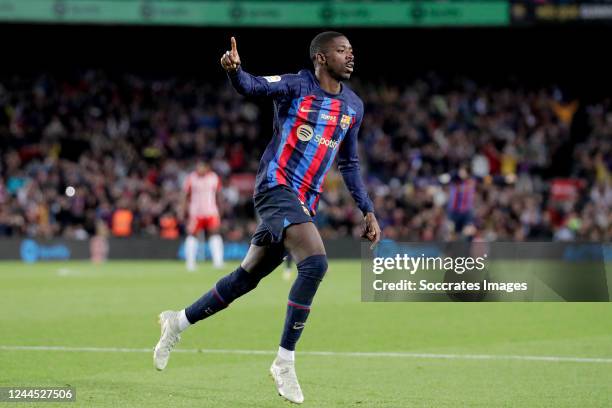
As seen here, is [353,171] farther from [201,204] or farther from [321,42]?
[201,204]

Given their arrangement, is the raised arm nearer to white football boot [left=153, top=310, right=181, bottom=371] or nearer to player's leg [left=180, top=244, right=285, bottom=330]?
player's leg [left=180, top=244, right=285, bottom=330]

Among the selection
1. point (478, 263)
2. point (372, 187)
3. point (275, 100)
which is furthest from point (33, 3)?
point (275, 100)

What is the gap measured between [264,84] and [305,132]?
497 millimetres

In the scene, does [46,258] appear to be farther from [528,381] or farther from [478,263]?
[528,381]

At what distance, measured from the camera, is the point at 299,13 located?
2886 centimetres

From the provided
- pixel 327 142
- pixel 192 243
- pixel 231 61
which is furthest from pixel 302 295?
pixel 192 243

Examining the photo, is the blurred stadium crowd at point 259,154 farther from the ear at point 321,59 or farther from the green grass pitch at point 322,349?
the ear at point 321,59

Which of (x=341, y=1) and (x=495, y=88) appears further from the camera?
(x=495, y=88)

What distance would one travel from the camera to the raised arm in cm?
635

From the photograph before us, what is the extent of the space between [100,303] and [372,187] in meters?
15.1

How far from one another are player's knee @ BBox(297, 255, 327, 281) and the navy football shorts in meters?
0.25

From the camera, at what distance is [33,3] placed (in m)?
27.7

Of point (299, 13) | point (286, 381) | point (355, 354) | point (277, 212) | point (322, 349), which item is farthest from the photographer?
point (299, 13)

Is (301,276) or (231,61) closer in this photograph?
(231,61)
